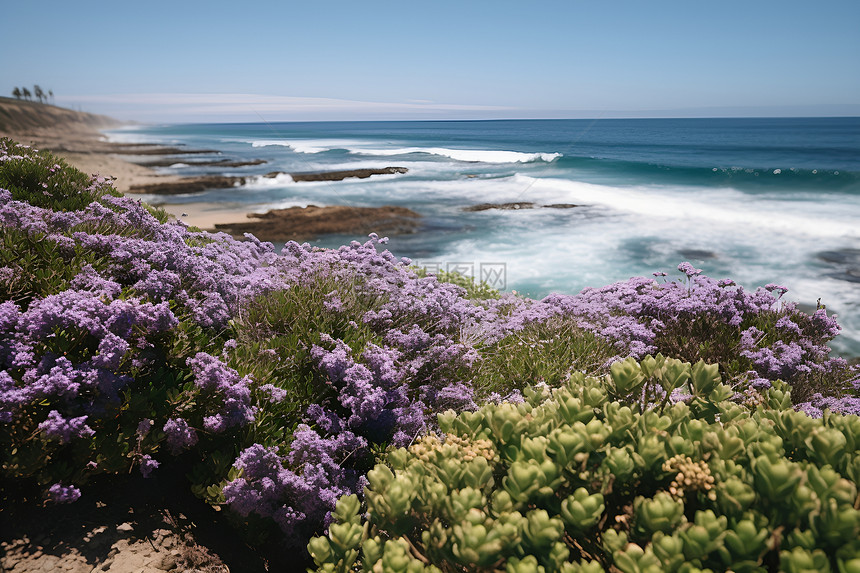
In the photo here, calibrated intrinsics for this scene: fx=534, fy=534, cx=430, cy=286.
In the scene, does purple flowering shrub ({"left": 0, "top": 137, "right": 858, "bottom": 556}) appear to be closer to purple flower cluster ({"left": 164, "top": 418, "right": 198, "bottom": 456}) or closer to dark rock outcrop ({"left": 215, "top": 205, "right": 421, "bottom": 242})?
purple flower cluster ({"left": 164, "top": 418, "right": 198, "bottom": 456})

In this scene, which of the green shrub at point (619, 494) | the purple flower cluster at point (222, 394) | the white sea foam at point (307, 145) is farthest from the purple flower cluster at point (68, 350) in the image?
the white sea foam at point (307, 145)

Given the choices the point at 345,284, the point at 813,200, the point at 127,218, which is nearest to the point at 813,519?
the point at 345,284

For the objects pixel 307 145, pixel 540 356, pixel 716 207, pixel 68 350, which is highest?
pixel 307 145

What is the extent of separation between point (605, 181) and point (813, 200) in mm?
12784

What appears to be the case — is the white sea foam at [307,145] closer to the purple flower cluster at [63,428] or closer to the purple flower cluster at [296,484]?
the purple flower cluster at [296,484]

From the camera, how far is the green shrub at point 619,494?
192 cm

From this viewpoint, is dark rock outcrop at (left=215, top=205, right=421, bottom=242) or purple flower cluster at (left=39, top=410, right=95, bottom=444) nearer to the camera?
purple flower cluster at (left=39, top=410, right=95, bottom=444)

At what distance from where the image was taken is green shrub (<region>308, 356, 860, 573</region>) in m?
1.92

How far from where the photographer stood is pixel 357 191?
28750mm

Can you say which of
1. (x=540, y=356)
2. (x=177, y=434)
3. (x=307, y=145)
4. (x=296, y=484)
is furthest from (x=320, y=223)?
(x=307, y=145)

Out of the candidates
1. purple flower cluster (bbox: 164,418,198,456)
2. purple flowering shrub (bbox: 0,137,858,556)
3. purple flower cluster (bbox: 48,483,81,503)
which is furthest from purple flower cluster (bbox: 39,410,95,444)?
purple flower cluster (bbox: 164,418,198,456)

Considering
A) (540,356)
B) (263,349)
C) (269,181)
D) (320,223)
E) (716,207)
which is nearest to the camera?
(263,349)

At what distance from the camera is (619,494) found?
2.49 metres

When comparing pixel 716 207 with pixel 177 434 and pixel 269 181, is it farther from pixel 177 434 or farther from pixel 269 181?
pixel 177 434
